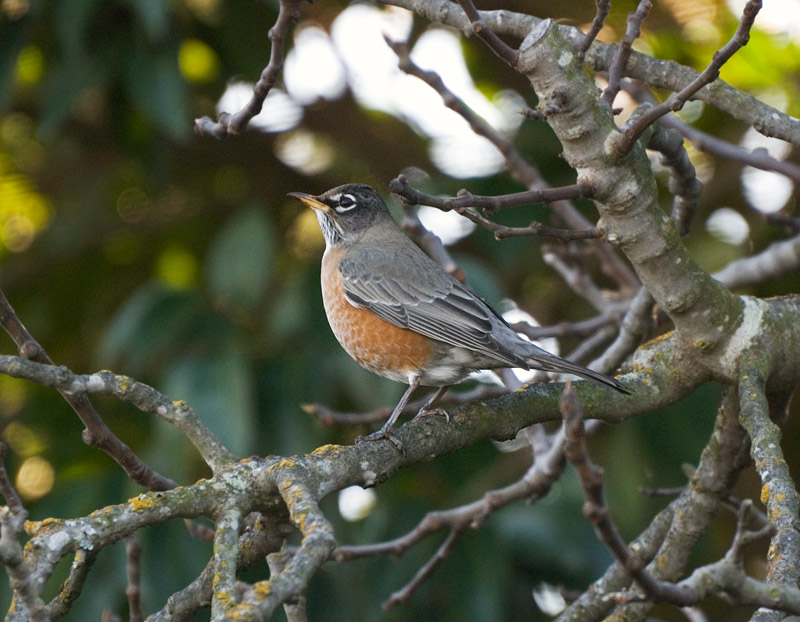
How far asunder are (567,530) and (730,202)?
2622 millimetres

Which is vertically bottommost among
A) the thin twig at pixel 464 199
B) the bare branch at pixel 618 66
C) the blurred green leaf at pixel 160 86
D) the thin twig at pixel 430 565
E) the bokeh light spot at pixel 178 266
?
the bokeh light spot at pixel 178 266

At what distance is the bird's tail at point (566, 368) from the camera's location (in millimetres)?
3232

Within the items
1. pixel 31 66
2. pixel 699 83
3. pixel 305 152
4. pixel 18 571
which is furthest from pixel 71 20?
pixel 18 571

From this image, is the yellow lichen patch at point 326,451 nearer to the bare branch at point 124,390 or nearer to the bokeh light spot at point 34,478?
the bare branch at point 124,390

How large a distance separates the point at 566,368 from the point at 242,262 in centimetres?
261

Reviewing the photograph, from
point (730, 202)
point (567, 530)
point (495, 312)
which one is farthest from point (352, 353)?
point (730, 202)

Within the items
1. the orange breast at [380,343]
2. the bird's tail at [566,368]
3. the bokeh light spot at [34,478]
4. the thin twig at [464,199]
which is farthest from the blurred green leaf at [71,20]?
the thin twig at [464,199]

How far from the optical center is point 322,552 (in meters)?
1.99

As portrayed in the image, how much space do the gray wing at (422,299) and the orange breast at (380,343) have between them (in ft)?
0.14

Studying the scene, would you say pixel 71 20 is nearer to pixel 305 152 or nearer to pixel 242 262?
pixel 242 262

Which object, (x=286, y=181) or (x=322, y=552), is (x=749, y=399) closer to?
(x=322, y=552)

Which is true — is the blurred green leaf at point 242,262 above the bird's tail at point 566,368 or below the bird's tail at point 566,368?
below

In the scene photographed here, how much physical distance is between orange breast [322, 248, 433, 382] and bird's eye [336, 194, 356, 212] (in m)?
0.97

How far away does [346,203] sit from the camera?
5.43 metres
